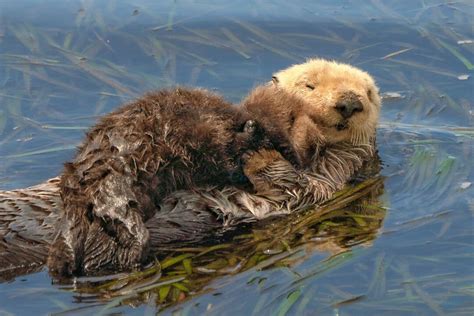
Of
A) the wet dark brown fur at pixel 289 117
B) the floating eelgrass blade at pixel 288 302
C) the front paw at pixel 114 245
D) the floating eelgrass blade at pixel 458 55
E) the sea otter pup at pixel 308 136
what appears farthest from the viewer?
the floating eelgrass blade at pixel 458 55

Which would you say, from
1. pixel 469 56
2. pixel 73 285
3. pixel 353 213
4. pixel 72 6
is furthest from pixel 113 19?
pixel 73 285

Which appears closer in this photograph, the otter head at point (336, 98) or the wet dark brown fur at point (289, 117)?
the wet dark brown fur at point (289, 117)

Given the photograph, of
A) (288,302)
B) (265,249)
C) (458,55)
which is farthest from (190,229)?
(458,55)

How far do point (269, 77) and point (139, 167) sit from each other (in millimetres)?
2977

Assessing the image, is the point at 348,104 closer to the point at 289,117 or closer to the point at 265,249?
the point at 289,117

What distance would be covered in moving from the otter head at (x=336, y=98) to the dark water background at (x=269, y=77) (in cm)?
43

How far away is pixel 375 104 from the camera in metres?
7.13

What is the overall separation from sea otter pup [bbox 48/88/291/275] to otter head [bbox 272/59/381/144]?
0.49m

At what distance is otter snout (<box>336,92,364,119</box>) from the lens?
21.9 feet

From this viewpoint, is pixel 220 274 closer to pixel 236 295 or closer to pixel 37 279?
pixel 236 295

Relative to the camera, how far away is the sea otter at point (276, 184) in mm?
5824

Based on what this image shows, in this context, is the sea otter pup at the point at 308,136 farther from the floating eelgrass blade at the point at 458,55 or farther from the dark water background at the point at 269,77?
the floating eelgrass blade at the point at 458,55

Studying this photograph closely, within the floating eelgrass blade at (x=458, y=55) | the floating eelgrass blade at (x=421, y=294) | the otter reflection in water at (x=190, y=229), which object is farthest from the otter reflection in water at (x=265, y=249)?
the floating eelgrass blade at (x=458, y=55)

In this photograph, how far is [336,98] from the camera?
668cm
